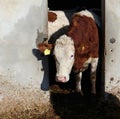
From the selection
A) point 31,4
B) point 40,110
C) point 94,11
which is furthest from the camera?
point 94,11

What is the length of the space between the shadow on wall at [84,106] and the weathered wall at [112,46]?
0.70 ft

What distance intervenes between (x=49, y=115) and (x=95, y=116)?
2.31 feet

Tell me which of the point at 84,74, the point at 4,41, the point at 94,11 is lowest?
the point at 84,74

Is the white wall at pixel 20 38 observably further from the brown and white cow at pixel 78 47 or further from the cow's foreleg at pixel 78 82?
A: the cow's foreleg at pixel 78 82

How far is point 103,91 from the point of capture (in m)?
7.16

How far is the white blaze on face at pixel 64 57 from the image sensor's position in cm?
640

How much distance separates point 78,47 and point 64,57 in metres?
0.31

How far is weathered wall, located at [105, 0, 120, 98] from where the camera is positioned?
6.72 metres

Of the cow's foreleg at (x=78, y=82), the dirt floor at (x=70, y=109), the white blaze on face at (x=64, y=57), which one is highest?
the white blaze on face at (x=64, y=57)

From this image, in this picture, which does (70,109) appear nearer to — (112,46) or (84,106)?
(84,106)

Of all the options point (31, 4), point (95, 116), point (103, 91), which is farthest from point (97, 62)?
point (31, 4)

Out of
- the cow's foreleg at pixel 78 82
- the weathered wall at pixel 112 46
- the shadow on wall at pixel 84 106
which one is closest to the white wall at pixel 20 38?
the shadow on wall at pixel 84 106

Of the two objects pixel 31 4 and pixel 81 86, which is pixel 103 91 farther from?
pixel 31 4

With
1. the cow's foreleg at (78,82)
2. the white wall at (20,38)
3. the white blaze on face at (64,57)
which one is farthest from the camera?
the cow's foreleg at (78,82)
